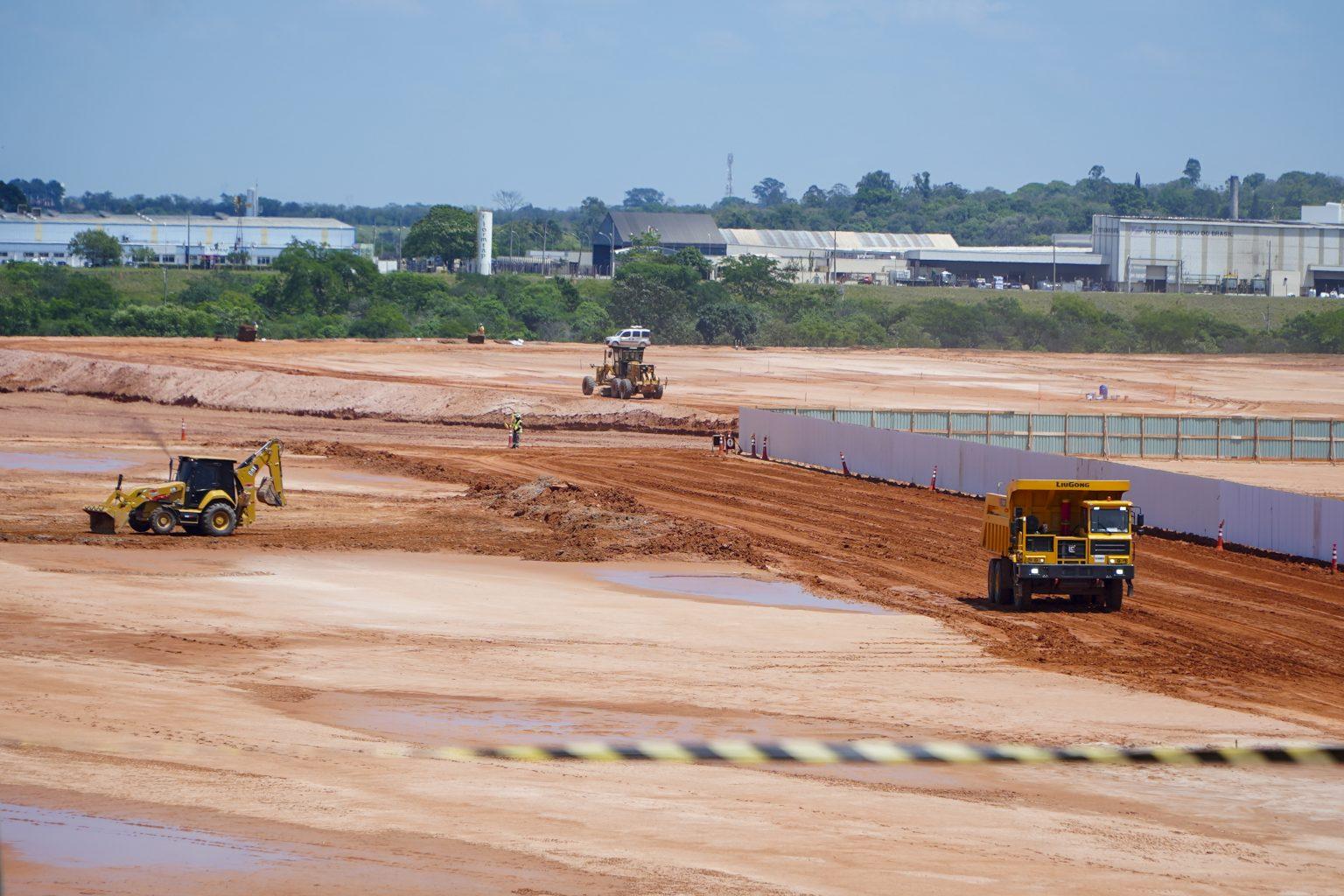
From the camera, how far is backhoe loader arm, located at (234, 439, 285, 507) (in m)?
32.4

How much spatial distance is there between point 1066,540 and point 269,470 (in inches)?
652

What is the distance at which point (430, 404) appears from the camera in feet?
221

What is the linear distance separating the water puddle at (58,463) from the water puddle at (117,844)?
32.7 meters

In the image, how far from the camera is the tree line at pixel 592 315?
376 ft

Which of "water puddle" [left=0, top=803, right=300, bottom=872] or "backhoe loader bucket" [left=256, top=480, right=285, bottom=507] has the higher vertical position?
"backhoe loader bucket" [left=256, top=480, right=285, bottom=507]

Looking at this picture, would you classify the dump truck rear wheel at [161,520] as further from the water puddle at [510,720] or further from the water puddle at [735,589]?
the water puddle at [510,720]

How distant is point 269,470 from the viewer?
33250 mm

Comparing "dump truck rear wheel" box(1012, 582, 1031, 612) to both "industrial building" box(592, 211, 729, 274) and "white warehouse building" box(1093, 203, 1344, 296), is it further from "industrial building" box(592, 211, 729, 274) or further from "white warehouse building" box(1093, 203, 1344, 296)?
"industrial building" box(592, 211, 729, 274)

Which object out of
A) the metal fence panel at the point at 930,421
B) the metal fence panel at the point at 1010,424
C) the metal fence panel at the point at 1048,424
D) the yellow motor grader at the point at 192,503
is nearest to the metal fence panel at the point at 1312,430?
the metal fence panel at the point at 1010,424

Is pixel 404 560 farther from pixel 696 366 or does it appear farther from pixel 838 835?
pixel 696 366

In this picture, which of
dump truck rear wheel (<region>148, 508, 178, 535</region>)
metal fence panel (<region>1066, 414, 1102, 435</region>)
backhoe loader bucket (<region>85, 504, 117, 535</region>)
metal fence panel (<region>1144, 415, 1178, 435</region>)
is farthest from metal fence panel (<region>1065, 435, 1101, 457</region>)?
backhoe loader bucket (<region>85, 504, 117, 535</region>)

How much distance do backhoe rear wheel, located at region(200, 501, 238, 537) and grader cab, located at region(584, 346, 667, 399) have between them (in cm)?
3644

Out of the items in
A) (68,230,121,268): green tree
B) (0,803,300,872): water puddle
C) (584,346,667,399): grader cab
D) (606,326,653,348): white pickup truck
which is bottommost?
(0,803,300,872): water puddle

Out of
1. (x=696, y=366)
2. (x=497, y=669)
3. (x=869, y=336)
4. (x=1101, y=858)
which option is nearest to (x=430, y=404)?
(x=696, y=366)
